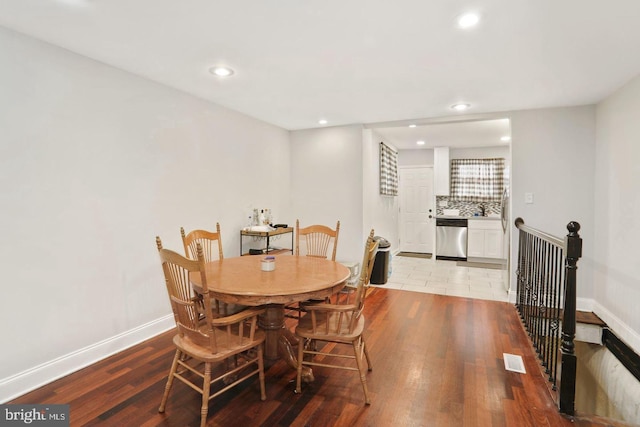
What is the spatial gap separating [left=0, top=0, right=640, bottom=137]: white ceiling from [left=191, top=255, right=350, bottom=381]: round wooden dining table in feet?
5.32

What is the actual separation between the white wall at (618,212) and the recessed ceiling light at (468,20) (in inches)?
80.5

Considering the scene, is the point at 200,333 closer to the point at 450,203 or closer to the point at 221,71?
the point at 221,71

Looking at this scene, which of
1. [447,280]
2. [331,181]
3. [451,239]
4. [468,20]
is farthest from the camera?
[451,239]

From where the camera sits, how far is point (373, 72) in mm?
2820

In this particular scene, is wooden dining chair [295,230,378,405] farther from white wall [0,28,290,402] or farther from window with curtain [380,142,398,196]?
window with curtain [380,142,398,196]

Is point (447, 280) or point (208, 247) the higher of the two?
point (208, 247)

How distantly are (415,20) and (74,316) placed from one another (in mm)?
3124

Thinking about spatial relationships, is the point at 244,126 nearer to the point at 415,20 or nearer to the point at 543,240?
the point at 415,20

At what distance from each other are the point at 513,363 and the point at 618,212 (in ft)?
6.44

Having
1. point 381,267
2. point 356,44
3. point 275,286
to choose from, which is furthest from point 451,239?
point 275,286

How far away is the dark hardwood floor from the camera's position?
194 cm

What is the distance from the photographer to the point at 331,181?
5.00 m

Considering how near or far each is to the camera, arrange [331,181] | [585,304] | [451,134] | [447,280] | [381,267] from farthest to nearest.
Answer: [451,134] → [447,280] → [331,181] → [381,267] → [585,304]

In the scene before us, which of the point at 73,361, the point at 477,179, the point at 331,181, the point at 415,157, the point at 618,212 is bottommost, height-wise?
the point at 73,361
